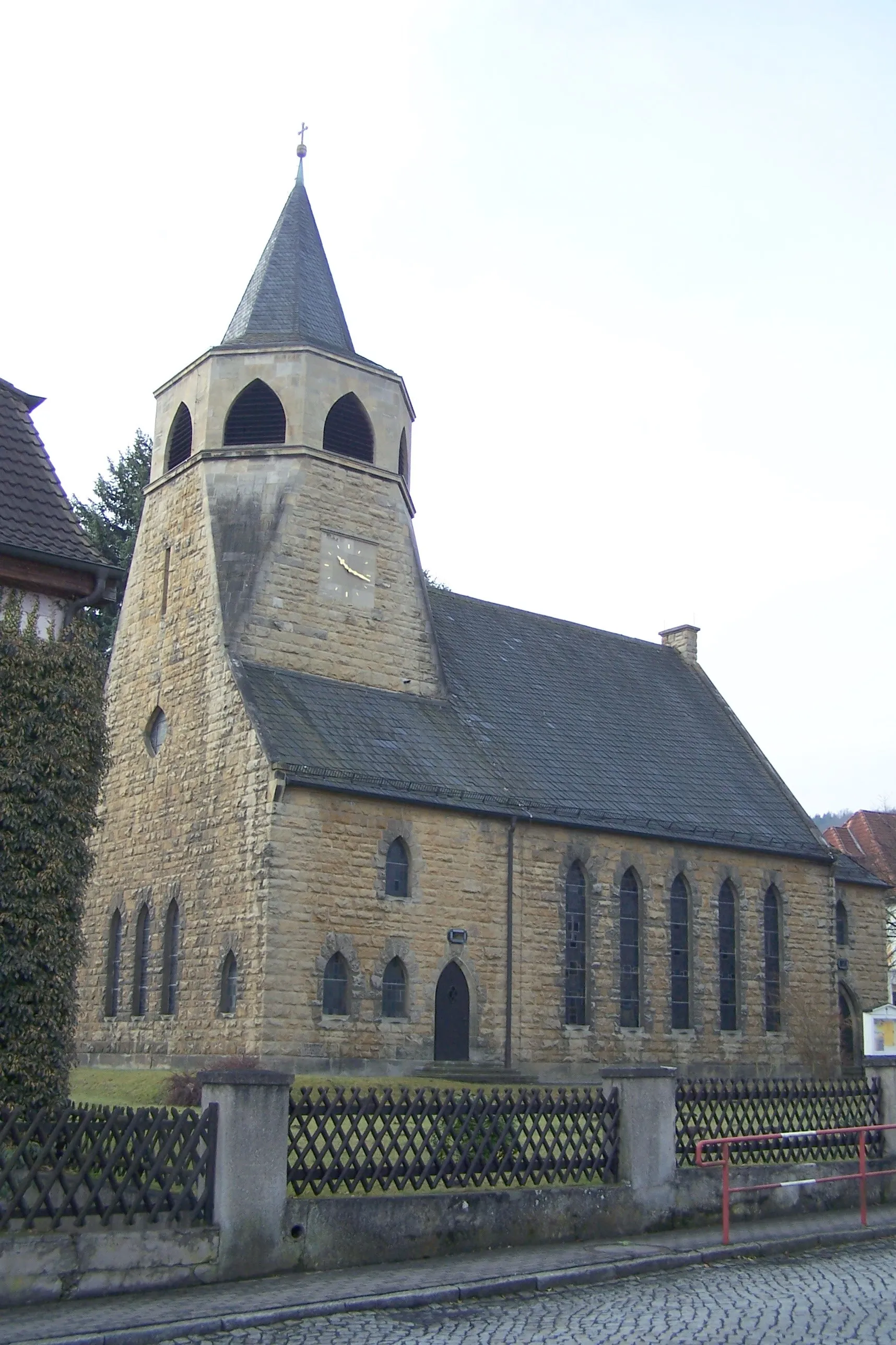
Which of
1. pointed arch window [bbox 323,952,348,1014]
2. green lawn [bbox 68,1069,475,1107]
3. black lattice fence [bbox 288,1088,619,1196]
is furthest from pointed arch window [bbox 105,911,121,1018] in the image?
black lattice fence [bbox 288,1088,619,1196]

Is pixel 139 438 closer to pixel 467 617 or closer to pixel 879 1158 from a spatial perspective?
pixel 467 617

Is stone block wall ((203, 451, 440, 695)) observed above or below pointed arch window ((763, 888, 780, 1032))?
above

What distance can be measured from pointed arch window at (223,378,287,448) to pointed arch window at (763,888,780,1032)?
15091mm

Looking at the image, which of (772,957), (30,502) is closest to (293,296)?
(30,502)

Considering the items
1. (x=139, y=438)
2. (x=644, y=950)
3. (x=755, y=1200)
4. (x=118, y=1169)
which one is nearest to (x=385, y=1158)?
(x=118, y=1169)

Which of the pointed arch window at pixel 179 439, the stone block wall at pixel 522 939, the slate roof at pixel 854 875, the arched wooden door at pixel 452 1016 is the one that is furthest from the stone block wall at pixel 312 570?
the slate roof at pixel 854 875

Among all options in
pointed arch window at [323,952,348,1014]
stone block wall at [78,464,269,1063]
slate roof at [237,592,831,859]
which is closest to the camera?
pointed arch window at [323,952,348,1014]

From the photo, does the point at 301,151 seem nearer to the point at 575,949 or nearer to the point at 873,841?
the point at 575,949

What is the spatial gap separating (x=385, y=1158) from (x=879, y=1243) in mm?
5344

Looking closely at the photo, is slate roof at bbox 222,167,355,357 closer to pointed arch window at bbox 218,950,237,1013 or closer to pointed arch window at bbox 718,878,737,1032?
pointed arch window at bbox 218,950,237,1013

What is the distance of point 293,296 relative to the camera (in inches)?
1198

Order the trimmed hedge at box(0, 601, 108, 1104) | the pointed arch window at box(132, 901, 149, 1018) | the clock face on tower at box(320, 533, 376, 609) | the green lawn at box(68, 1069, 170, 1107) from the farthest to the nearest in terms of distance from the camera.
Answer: the clock face on tower at box(320, 533, 376, 609) < the pointed arch window at box(132, 901, 149, 1018) < the green lawn at box(68, 1069, 170, 1107) < the trimmed hedge at box(0, 601, 108, 1104)

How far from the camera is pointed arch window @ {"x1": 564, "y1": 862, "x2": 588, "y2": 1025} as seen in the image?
87.8 ft

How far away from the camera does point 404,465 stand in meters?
30.1
